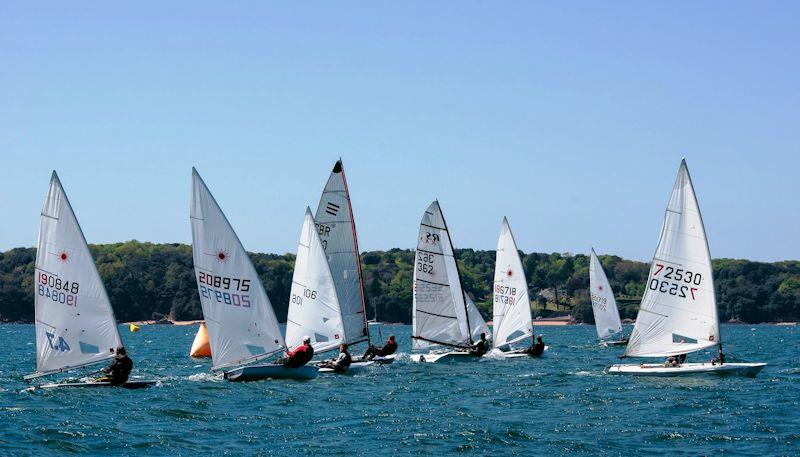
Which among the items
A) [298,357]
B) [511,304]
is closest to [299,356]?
[298,357]

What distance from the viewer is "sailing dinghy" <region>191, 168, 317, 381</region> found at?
35.5 meters

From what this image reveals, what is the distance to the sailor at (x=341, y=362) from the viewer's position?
134ft

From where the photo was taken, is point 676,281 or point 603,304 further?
point 603,304

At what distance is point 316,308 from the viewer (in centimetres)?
4097

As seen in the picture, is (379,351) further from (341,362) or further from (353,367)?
(341,362)

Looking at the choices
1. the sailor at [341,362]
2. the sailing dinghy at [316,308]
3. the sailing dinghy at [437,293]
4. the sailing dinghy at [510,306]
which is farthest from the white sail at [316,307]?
the sailing dinghy at [510,306]

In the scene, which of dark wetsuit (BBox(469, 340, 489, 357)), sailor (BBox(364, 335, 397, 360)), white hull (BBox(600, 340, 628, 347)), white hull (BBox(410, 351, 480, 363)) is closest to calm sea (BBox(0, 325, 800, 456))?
sailor (BBox(364, 335, 397, 360))

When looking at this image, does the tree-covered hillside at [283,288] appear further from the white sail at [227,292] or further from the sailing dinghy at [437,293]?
the white sail at [227,292]

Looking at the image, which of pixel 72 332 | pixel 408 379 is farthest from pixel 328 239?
pixel 72 332

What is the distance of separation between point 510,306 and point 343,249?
35.2ft

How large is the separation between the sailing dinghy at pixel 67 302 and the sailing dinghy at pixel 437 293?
61.3ft

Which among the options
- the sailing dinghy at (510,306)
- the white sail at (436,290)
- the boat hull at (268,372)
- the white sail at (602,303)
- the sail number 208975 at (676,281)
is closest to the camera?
the boat hull at (268,372)

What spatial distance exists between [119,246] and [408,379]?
155553 millimetres

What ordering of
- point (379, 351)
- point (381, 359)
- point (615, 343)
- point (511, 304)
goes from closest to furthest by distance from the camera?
point (381, 359) → point (379, 351) → point (511, 304) → point (615, 343)
